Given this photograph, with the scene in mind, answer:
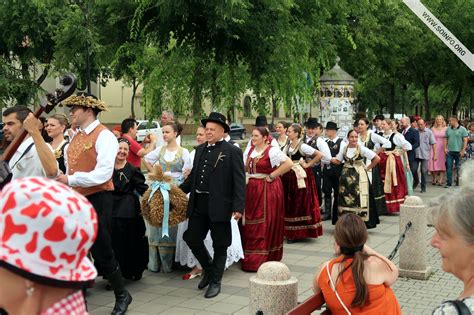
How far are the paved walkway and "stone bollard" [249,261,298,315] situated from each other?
2148mm

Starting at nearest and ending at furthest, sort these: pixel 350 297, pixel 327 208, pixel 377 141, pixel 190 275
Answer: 1. pixel 350 297
2. pixel 190 275
3. pixel 377 141
4. pixel 327 208

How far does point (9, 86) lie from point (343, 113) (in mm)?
11939

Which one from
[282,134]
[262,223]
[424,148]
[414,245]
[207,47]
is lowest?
[414,245]

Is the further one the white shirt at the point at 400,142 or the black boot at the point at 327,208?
the white shirt at the point at 400,142

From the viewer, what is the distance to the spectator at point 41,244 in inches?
59.2

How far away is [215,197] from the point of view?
663 cm

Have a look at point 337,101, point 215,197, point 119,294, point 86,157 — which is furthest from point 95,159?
point 337,101

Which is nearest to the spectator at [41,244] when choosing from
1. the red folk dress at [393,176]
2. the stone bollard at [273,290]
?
the stone bollard at [273,290]

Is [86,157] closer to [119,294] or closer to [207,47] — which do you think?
[119,294]

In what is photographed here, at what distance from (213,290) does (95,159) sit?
1964mm

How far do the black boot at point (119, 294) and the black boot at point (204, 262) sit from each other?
1007 millimetres

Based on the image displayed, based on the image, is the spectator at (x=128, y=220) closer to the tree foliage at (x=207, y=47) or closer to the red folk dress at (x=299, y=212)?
the tree foliage at (x=207, y=47)

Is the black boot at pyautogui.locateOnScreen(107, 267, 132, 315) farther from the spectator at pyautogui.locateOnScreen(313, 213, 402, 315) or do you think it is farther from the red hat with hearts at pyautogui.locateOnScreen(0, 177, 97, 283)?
the red hat with hearts at pyautogui.locateOnScreen(0, 177, 97, 283)

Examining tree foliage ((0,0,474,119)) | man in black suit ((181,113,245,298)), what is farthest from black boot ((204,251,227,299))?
tree foliage ((0,0,474,119))
